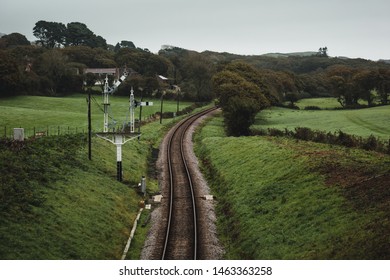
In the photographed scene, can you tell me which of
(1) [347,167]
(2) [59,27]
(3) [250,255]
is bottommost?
(3) [250,255]

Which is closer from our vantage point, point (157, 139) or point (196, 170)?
point (196, 170)

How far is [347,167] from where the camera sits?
2811cm

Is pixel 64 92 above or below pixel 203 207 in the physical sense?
above

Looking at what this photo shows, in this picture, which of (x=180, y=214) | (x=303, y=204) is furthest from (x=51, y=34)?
(x=303, y=204)

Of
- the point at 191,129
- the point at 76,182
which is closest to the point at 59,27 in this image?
the point at 191,129

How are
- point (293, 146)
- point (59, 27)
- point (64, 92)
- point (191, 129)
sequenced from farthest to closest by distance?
point (59, 27)
point (64, 92)
point (191, 129)
point (293, 146)

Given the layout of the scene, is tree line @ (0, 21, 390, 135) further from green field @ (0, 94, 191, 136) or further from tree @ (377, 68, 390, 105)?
green field @ (0, 94, 191, 136)

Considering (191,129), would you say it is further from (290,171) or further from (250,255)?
(250,255)

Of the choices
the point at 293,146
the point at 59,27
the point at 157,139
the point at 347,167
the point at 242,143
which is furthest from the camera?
the point at 59,27

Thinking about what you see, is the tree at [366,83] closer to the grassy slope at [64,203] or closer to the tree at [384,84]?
the tree at [384,84]

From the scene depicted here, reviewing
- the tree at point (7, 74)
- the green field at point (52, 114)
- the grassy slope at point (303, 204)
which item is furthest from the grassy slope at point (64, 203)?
the tree at point (7, 74)

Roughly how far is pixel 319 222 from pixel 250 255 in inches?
160

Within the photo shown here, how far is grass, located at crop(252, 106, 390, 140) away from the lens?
56.9 meters

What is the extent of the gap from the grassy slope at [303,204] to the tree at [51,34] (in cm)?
12856
